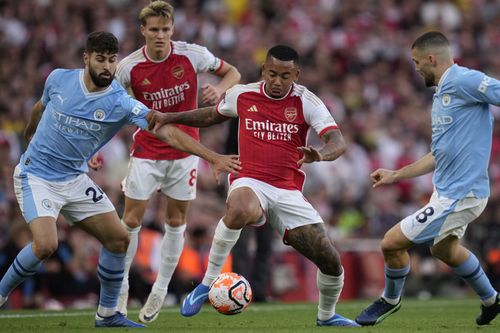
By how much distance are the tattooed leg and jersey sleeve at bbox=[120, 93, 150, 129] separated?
1631 mm

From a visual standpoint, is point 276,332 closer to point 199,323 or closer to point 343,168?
point 199,323

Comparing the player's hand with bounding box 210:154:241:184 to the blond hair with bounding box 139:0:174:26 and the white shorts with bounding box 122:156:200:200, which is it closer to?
the white shorts with bounding box 122:156:200:200

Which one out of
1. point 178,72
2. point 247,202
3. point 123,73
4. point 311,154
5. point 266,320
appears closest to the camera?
point 311,154

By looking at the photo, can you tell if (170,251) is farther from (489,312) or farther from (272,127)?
(489,312)

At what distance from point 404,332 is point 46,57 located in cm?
1132

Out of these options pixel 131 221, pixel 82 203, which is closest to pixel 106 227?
pixel 82 203

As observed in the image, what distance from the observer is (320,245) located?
955 centimetres

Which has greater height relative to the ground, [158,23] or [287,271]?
[158,23]

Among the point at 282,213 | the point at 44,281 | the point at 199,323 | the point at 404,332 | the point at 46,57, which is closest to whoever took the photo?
the point at 404,332

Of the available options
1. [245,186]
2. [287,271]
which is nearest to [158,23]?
[245,186]

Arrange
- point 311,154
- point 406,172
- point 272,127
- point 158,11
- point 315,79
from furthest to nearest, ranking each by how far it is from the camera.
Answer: point 315,79
point 158,11
point 272,127
point 406,172
point 311,154

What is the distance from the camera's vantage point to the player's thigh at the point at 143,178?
1093 cm

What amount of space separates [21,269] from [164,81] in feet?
8.08

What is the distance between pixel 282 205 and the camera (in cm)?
969
